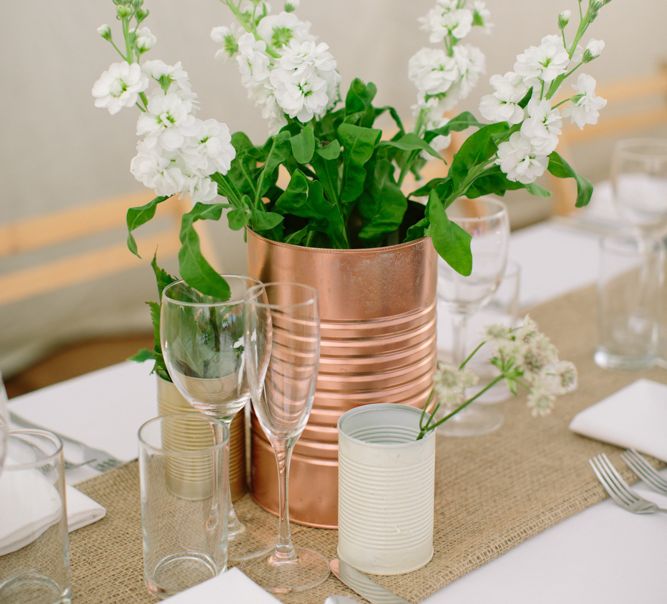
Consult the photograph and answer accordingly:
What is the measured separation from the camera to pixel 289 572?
0.87m

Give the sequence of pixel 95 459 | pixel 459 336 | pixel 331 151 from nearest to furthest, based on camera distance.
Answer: pixel 331 151 < pixel 95 459 < pixel 459 336

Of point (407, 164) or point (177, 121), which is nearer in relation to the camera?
point (177, 121)

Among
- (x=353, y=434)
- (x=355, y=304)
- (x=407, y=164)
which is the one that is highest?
(x=407, y=164)

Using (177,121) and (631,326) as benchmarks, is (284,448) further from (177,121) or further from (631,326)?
(631,326)

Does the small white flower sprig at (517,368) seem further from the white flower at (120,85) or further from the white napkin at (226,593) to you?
the white flower at (120,85)

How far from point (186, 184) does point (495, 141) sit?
0.91 feet

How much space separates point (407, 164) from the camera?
0.98m

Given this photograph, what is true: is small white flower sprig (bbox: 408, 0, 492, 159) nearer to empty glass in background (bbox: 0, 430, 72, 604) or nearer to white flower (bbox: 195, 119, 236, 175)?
white flower (bbox: 195, 119, 236, 175)

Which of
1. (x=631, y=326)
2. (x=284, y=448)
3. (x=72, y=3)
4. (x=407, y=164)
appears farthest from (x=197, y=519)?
(x=72, y=3)

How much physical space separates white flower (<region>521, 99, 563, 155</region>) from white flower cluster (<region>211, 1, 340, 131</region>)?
0.18 m

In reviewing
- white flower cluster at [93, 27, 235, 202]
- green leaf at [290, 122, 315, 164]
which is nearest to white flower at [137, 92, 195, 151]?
white flower cluster at [93, 27, 235, 202]

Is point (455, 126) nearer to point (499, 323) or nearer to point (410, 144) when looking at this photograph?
point (410, 144)

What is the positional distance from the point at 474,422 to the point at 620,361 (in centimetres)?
Result: 29

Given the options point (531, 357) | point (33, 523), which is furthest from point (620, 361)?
point (33, 523)
